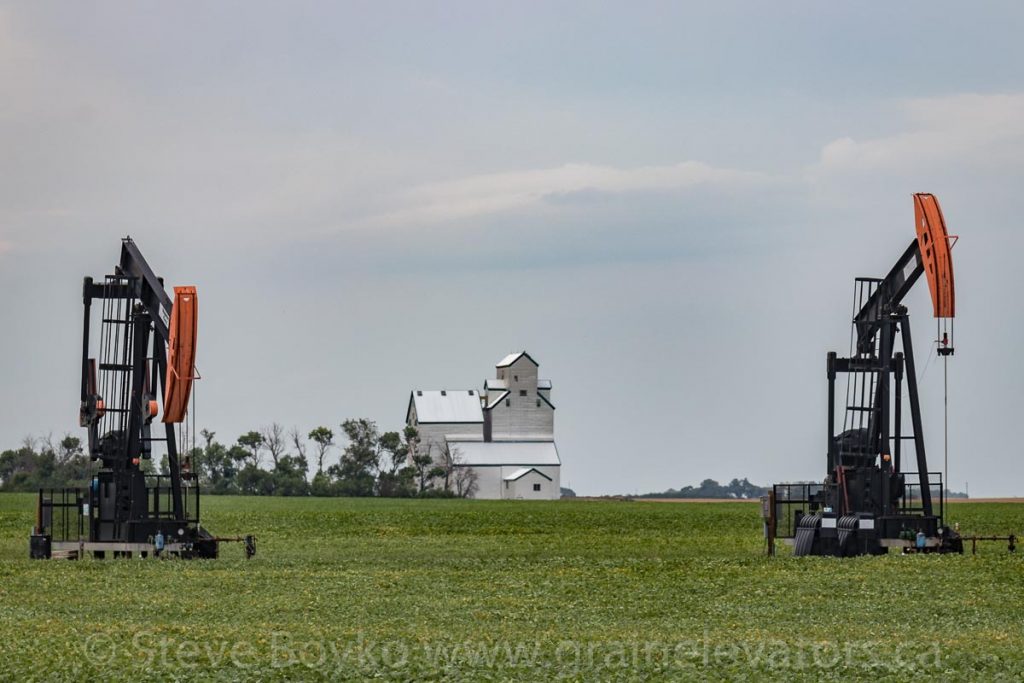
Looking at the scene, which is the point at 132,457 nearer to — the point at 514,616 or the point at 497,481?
the point at 514,616

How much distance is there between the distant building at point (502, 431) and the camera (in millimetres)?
145750

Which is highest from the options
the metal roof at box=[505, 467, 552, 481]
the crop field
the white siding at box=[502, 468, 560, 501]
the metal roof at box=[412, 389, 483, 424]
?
the metal roof at box=[412, 389, 483, 424]

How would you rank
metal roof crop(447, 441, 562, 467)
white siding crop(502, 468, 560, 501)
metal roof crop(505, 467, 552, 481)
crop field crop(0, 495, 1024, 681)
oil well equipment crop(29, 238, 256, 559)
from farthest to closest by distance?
metal roof crop(447, 441, 562, 467) < metal roof crop(505, 467, 552, 481) < white siding crop(502, 468, 560, 501) < oil well equipment crop(29, 238, 256, 559) < crop field crop(0, 495, 1024, 681)

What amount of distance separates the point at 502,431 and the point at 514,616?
124m

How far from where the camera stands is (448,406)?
153 metres

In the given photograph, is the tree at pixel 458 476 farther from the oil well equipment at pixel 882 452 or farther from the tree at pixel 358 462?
the oil well equipment at pixel 882 452

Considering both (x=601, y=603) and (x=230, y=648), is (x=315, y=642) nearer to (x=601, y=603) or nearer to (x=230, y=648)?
(x=230, y=648)

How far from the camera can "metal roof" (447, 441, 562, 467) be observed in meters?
147

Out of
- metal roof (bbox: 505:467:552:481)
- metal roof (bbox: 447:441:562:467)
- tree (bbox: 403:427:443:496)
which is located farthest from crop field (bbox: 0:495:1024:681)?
tree (bbox: 403:427:443:496)

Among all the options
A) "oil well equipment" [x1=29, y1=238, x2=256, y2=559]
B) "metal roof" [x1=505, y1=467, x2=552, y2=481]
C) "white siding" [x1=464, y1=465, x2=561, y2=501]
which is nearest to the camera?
"oil well equipment" [x1=29, y1=238, x2=256, y2=559]

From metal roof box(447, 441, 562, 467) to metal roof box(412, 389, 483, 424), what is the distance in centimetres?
264

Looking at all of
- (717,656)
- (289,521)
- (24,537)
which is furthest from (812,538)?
(289,521)

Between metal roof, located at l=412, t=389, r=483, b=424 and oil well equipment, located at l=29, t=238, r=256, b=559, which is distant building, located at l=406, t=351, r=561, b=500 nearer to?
metal roof, located at l=412, t=389, r=483, b=424

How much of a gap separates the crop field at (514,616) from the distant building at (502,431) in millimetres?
99092
